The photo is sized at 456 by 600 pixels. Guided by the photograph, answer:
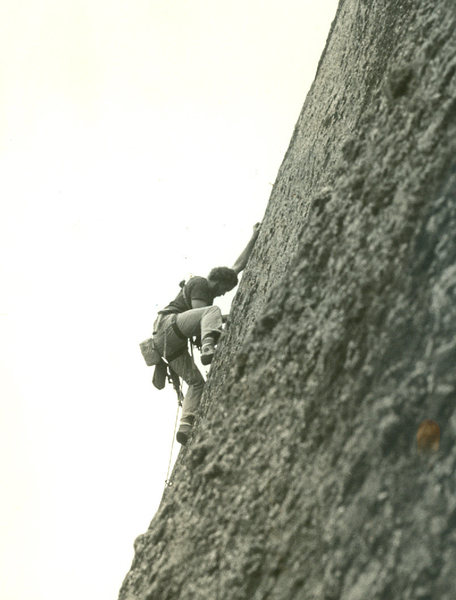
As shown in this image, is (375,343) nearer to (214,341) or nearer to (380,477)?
(380,477)

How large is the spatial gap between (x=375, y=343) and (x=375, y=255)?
0.32 m

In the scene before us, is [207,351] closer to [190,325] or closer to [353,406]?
[190,325]

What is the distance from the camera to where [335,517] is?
2.15 metres

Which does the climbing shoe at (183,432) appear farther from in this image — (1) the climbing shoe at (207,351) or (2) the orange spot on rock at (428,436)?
(2) the orange spot on rock at (428,436)

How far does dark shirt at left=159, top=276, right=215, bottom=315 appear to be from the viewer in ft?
25.0

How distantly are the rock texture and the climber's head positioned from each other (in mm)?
4849

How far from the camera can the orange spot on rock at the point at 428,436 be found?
2076 millimetres

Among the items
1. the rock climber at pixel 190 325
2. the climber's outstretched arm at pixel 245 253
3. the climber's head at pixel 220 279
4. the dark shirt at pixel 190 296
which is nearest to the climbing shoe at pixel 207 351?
the rock climber at pixel 190 325

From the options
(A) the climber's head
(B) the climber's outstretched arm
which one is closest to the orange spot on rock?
(A) the climber's head

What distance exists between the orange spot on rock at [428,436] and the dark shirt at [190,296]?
554 cm

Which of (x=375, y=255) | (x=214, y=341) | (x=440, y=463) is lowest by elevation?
(x=440, y=463)

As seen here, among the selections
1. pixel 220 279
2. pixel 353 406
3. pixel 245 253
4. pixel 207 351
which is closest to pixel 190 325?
pixel 207 351

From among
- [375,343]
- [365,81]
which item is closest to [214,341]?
[365,81]

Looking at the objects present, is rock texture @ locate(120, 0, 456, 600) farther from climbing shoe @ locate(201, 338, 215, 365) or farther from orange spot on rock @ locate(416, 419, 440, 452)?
climbing shoe @ locate(201, 338, 215, 365)
